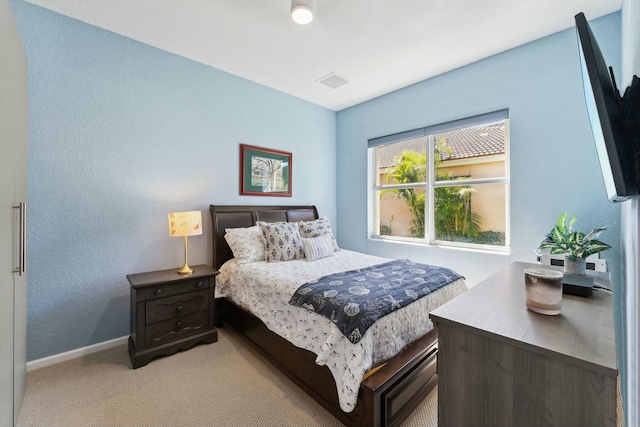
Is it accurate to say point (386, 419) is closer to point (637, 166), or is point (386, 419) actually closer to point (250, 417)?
point (250, 417)

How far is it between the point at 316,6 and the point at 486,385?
257 centimetres

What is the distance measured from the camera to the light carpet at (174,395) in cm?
163

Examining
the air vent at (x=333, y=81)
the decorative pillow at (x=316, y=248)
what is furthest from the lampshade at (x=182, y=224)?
the air vent at (x=333, y=81)

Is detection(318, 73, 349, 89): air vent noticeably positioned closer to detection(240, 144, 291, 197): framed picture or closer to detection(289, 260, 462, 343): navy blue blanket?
detection(240, 144, 291, 197): framed picture

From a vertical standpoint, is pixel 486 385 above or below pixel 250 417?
Answer: above

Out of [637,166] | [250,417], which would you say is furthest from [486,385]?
[250,417]

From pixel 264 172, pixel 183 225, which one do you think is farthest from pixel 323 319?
pixel 264 172

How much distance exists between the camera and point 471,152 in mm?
3129

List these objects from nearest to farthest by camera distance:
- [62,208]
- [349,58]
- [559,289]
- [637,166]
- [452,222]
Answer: [637,166] < [559,289] < [62,208] < [349,58] < [452,222]

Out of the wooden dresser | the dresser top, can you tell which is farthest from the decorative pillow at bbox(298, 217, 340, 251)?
the wooden dresser

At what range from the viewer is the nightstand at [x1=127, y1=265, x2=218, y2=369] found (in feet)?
7.18

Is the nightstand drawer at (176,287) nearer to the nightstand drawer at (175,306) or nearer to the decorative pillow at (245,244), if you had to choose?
the nightstand drawer at (175,306)

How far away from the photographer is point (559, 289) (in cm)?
97

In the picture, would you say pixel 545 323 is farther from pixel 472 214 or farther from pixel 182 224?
pixel 182 224
